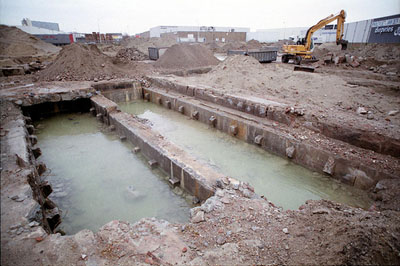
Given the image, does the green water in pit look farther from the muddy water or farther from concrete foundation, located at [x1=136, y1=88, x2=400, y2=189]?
the muddy water

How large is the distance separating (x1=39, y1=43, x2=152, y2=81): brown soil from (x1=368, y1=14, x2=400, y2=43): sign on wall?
18988 millimetres

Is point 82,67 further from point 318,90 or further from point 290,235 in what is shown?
point 290,235

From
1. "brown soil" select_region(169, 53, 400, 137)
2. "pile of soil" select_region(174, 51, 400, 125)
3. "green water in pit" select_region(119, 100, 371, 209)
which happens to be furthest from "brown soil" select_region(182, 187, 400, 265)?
"pile of soil" select_region(174, 51, 400, 125)

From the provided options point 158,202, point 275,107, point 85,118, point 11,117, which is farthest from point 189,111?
point 11,117

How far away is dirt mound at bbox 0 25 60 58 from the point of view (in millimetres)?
20938

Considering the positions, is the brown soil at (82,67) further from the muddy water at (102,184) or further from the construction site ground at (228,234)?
the construction site ground at (228,234)

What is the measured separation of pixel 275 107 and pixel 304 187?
10.5 ft

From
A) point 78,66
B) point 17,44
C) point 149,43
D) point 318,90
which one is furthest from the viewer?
point 149,43

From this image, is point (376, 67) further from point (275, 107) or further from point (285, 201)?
point (285, 201)

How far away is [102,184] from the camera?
5.53 metres

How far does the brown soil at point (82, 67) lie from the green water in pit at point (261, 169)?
7.26 m

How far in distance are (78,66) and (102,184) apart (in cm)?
1102

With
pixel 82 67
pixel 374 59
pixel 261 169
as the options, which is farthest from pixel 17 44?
pixel 374 59

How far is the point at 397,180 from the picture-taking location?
4.43 meters
